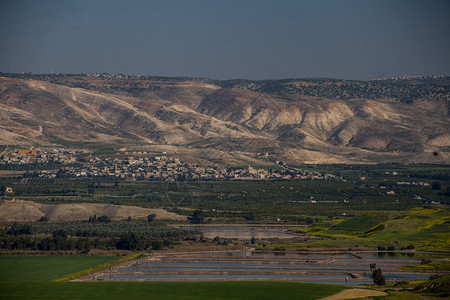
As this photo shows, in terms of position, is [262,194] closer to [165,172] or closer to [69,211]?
[165,172]

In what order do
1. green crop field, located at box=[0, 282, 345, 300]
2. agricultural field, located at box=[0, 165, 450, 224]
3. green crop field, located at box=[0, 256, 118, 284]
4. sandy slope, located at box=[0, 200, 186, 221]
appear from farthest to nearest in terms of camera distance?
1. agricultural field, located at box=[0, 165, 450, 224]
2. sandy slope, located at box=[0, 200, 186, 221]
3. green crop field, located at box=[0, 256, 118, 284]
4. green crop field, located at box=[0, 282, 345, 300]

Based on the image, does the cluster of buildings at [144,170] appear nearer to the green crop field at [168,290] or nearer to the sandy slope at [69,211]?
the sandy slope at [69,211]

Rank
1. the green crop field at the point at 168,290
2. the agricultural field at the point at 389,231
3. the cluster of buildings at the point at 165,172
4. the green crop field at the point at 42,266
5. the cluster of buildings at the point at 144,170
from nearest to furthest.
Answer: the green crop field at the point at 168,290 → the green crop field at the point at 42,266 → the agricultural field at the point at 389,231 → the cluster of buildings at the point at 165,172 → the cluster of buildings at the point at 144,170

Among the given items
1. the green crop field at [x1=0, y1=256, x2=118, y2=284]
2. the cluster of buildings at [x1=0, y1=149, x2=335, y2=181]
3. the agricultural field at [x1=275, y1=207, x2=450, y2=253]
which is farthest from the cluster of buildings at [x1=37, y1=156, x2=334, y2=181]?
the green crop field at [x1=0, y1=256, x2=118, y2=284]

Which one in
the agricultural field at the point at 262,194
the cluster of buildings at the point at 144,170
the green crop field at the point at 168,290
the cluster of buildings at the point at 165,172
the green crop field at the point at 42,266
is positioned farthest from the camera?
the cluster of buildings at the point at 144,170

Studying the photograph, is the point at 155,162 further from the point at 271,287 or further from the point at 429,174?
the point at 271,287

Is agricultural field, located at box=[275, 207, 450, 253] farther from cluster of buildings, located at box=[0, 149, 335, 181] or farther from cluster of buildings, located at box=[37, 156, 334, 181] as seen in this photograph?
cluster of buildings, located at box=[0, 149, 335, 181]

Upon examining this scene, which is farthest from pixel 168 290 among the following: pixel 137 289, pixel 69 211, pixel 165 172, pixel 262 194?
pixel 165 172

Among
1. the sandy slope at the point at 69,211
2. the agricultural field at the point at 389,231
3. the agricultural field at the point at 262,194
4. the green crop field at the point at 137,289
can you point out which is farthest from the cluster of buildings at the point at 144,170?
the green crop field at the point at 137,289
